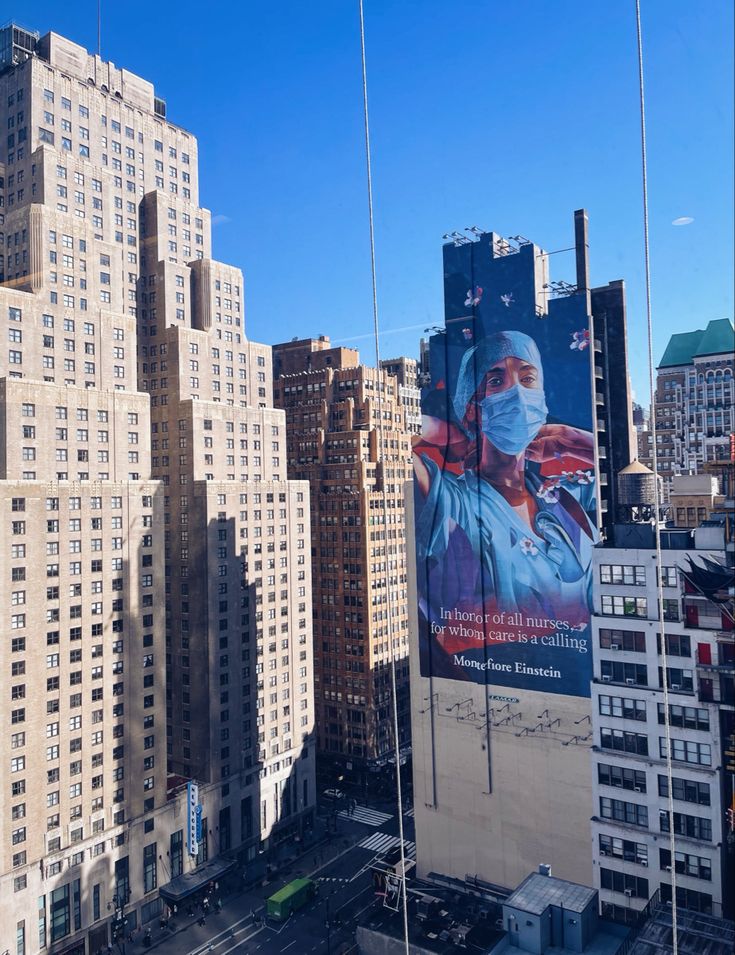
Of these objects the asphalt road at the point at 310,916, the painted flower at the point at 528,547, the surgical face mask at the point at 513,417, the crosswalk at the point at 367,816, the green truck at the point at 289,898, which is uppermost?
the surgical face mask at the point at 513,417

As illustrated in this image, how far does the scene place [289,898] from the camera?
7700 cm

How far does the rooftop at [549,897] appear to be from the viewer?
44.2 m

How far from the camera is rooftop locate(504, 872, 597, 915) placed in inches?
Result: 1741

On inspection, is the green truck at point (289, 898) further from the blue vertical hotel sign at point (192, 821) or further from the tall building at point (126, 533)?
the blue vertical hotel sign at point (192, 821)

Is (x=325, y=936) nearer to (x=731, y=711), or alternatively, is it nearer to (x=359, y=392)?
(x=731, y=711)

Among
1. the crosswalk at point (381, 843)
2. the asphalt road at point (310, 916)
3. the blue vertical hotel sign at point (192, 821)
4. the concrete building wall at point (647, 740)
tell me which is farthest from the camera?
the crosswalk at point (381, 843)

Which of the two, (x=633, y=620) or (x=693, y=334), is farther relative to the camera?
(x=693, y=334)

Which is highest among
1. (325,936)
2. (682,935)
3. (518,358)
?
(518,358)

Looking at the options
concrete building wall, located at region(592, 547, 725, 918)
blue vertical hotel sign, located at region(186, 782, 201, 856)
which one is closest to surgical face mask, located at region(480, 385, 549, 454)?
concrete building wall, located at region(592, 547, 725, 918)

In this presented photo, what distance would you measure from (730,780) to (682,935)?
15.1 meters

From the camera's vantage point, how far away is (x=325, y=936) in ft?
241

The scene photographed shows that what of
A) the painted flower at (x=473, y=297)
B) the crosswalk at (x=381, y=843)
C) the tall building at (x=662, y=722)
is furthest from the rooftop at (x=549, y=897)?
the painted flower at (x=473, y=297)

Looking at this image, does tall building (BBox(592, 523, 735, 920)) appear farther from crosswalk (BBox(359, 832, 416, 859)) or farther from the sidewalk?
the sidewalk

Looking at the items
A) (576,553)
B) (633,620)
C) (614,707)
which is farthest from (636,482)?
(614,707)
